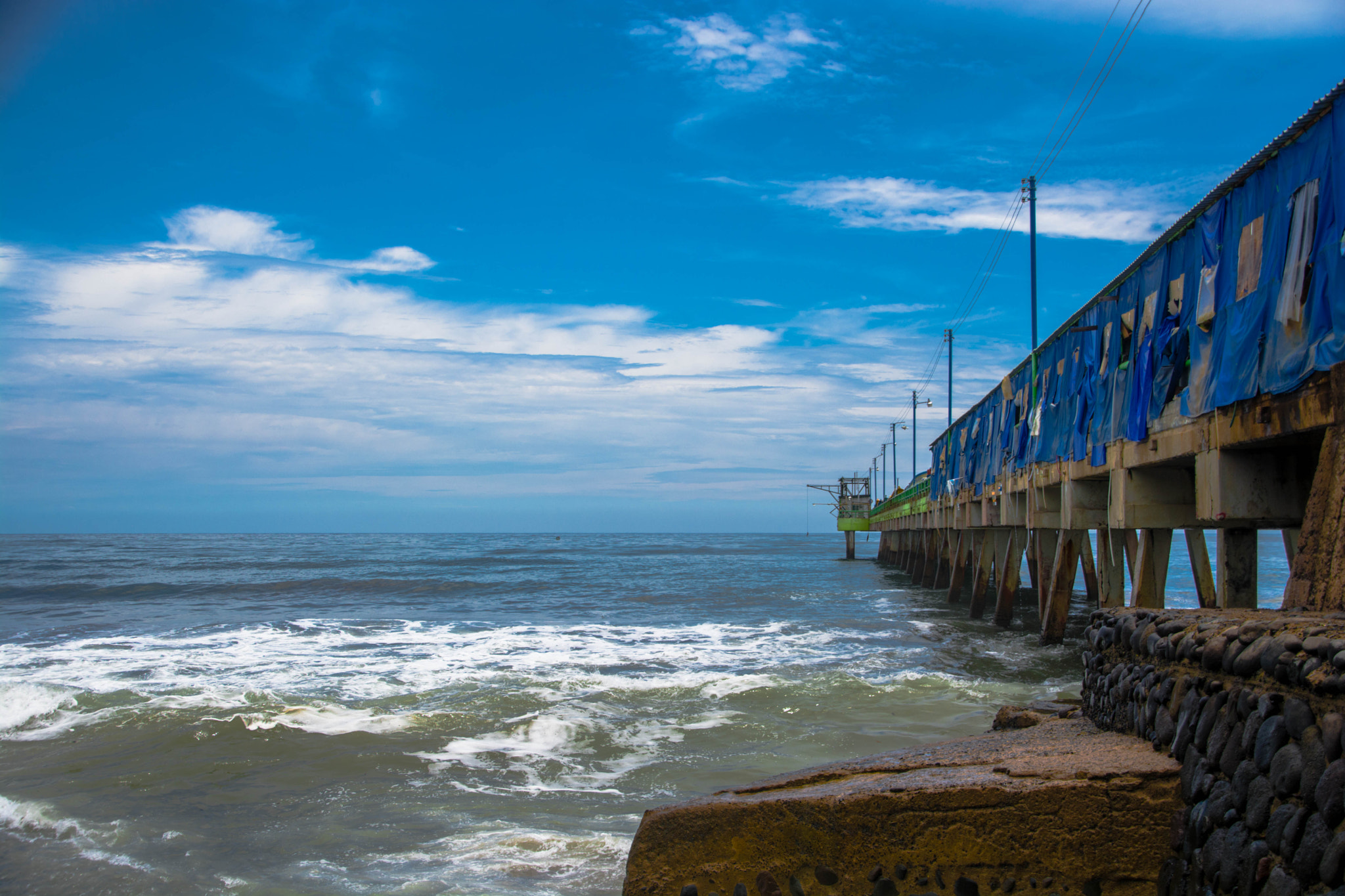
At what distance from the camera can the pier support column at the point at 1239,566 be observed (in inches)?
318

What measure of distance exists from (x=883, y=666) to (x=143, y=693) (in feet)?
35.6

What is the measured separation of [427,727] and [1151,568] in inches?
370

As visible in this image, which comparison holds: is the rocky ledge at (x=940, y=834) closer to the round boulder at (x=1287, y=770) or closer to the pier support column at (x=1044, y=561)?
the round boulder at (x=1287, y=770)

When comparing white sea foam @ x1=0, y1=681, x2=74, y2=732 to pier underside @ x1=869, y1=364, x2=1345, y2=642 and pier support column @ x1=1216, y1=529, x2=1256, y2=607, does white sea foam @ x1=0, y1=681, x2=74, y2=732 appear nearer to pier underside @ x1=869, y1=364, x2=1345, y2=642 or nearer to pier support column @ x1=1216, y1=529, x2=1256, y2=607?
pier underside @ x1=869, y1=364, x2=1345, y2=642

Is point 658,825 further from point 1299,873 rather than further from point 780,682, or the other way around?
point 780,682

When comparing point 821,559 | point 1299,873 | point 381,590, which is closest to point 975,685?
point 1299,873

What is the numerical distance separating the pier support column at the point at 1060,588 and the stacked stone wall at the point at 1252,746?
385 inches

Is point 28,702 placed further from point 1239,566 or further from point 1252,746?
point 1239,566

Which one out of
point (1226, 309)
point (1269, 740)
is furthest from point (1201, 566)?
point (1269, 740)

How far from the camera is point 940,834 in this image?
403 centimetres

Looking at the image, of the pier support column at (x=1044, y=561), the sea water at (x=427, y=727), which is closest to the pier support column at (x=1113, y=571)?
the sea water at (x=427, y=727)

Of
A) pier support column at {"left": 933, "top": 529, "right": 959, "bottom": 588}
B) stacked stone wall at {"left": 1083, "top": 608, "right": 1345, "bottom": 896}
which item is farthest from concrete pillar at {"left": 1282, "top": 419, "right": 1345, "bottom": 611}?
pier support column at {"left": 933, "top": 529, "right": 959, "bottom": 588}

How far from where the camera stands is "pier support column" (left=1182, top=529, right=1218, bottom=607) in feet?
37.3

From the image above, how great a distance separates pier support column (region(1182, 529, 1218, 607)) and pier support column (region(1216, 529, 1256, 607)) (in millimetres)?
3483
